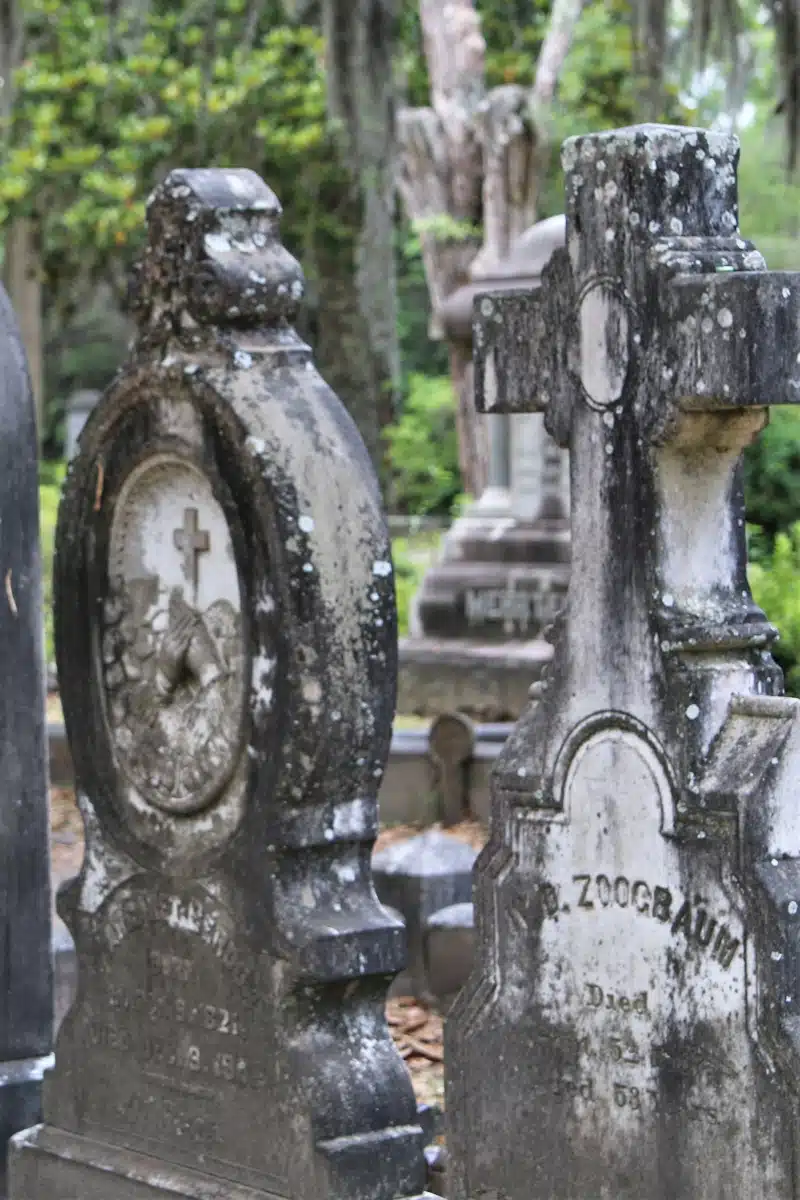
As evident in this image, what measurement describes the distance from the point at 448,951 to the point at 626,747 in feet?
8.87

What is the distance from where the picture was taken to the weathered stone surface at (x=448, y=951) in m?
7.23

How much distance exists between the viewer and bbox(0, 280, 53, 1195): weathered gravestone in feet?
20.0

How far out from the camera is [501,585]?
1284cm

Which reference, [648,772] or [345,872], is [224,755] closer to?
[345,872]

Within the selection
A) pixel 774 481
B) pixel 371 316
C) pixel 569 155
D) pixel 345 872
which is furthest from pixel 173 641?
pixel 371 316

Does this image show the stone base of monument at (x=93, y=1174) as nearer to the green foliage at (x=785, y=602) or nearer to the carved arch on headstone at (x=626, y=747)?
the carved arch on headstone at (x=626, y=747)

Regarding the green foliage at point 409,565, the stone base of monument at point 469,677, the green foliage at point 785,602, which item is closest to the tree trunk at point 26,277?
the green foliage at point 409,565

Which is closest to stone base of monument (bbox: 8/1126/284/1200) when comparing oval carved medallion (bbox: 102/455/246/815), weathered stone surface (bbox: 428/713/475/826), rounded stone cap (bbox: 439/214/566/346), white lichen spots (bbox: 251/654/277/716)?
oval carved medallion (bbox: 102/455/246/815)

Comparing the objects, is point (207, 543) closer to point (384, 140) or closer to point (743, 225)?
point (384, 140)

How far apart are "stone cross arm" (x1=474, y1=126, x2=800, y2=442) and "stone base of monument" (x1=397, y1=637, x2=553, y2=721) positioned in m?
7.22

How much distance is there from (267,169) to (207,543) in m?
19.4

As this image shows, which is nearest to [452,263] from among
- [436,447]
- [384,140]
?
[436,447]

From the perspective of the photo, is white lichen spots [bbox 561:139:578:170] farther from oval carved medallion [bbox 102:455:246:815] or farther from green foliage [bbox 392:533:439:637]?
green foliage [bbox 392:533:439:637]

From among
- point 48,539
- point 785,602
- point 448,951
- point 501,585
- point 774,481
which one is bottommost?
point 48,539
